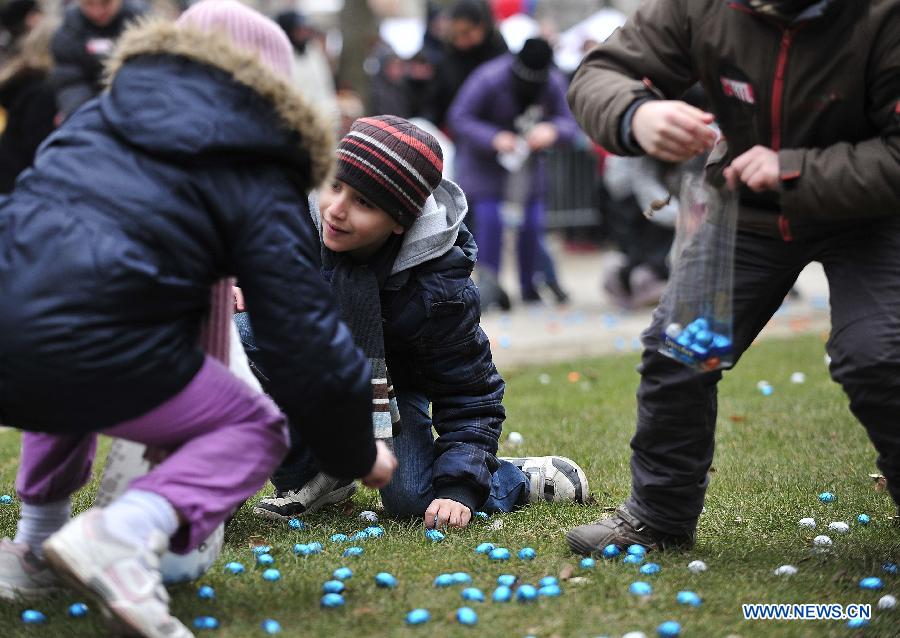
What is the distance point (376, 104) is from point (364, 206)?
838cm

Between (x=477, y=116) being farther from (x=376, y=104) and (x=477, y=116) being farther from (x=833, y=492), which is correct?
(x=833, y=492)

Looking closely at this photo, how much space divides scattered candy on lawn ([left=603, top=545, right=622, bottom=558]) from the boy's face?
1146mm

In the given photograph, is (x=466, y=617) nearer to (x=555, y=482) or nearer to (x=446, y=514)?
(x=446, y=514)

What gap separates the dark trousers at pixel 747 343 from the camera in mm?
3023

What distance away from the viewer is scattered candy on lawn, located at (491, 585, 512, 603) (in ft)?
9.67

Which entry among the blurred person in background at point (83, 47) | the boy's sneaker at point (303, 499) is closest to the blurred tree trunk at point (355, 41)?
the blurred person in background at point (83, 47)

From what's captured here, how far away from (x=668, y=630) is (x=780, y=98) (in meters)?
1.28

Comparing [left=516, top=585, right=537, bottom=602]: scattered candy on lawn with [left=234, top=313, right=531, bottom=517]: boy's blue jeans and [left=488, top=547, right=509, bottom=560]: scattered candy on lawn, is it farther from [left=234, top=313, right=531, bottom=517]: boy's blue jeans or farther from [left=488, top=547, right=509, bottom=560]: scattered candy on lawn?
[left=234, top=313, right=531, bottom=517]: boy's blue jeans

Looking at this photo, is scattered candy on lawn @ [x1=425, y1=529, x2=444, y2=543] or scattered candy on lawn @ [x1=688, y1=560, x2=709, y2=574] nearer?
scattered candy on lawn @ [x1=688, y1=560, x2=709, y2=574]

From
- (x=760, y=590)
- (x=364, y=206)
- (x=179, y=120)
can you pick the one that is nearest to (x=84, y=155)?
(x=179, y=120)

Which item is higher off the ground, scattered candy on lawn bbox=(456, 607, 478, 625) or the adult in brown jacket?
the adult in brown jacket

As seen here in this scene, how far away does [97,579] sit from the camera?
2469 millimetres

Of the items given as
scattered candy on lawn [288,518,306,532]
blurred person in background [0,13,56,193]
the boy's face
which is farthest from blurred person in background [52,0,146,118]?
scattered candy on lawn [288,518,306,532]

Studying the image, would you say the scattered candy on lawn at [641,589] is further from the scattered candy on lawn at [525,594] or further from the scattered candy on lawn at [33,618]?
the scattered candy on lawn at [33,618]
